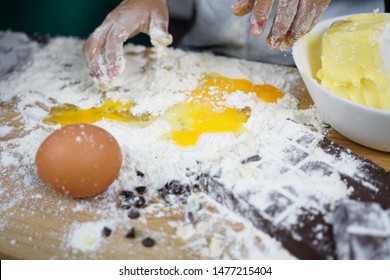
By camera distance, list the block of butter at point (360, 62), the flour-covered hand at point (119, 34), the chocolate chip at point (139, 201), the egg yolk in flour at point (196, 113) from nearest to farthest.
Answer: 1. the chocolate chip at point (139, 201)
2. the block of butter at point (360, 62)
3. the egg yolk in flour at point (196, 113)
4. the flour-covered hand at point (119, 34)

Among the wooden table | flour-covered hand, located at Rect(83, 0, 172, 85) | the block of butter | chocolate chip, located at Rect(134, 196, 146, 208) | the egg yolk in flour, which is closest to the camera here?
the wooden table

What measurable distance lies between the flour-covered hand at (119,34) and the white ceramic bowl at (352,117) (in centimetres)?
52

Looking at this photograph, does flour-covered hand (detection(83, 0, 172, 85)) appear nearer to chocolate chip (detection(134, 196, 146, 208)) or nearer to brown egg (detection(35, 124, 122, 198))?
brown egg (detection(35, 124, 122, 198))

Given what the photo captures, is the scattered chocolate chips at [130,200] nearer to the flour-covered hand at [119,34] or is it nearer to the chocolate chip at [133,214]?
the chocolate chip at [133,214]

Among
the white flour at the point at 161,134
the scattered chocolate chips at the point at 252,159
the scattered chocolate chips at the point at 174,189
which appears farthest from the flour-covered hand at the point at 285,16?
the scattered chocolate chips at the point at 174,189

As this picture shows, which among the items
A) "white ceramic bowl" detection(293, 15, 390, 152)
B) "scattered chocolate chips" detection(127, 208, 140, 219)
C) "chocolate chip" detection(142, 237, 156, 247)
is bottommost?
"scattered chocolate chips" detection(127, 208, 140, 219)

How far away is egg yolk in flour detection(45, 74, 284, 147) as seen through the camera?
1.55 metres

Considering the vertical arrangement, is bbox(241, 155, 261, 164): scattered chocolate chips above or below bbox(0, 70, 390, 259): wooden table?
above

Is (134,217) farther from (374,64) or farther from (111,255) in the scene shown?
(374,64)

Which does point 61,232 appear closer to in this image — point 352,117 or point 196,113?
point 196,113

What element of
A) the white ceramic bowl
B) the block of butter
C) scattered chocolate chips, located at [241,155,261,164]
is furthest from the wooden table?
the block of butter

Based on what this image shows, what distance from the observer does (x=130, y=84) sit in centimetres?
182

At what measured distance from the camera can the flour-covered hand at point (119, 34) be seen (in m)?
1.66

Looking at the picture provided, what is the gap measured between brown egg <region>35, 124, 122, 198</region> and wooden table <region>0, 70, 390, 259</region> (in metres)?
0.07
